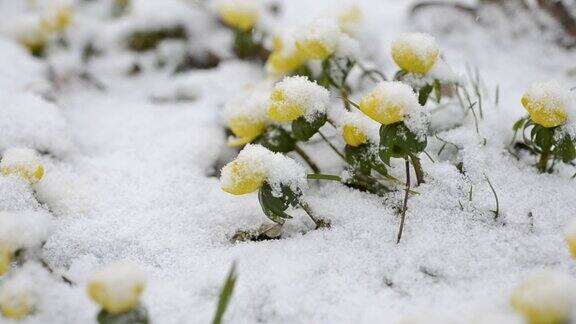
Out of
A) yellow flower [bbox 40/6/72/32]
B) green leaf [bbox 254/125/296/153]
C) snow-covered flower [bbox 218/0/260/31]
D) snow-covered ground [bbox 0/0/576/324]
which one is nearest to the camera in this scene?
snow-covered ground [bbox 0/0/576/324]

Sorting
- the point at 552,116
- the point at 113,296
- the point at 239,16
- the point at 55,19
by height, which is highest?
the point at 552,116

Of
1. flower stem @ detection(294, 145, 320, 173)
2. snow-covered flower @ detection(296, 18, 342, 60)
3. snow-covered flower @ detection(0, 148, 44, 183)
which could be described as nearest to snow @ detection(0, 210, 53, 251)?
snow-covered flower @ detection(0, 148, 44, 183)

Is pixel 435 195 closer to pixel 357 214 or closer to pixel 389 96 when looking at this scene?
pixel 357 214

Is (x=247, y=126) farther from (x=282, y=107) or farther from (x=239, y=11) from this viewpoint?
(x=239, y=11)

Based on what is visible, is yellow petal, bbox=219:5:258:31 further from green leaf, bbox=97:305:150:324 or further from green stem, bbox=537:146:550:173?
green leaf, bbox=97:305:150:324

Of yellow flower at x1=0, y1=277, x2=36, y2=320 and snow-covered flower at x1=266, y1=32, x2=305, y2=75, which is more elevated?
snow-covered flower at x1=266, y1=32, x2=305, y2=75

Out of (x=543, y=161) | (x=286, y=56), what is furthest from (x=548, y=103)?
(x=286, y=56)
